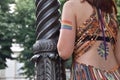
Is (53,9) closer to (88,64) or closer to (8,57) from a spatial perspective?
(88,64)

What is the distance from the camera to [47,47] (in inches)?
98.0

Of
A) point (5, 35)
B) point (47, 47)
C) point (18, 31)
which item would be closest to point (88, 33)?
point (47, 47)

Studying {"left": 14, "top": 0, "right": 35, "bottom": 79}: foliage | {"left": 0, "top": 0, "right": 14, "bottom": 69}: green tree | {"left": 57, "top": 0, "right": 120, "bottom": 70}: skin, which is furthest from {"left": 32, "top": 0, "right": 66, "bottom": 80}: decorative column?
{"left": 14, "top": 0, "right": 35, "bottom": 79}: foliage

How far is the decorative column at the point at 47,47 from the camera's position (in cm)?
247

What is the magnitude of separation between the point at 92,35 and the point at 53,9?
12.3 inches

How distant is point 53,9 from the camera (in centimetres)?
254

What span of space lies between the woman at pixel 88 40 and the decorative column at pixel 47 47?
10 centimetres

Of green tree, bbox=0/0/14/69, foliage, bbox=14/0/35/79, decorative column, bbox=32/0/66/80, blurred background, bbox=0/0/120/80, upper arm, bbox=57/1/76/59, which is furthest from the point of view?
foliage, bbox=14/0/35/79

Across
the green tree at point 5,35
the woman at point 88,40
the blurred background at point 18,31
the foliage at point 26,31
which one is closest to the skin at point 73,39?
the woman at point 88,40

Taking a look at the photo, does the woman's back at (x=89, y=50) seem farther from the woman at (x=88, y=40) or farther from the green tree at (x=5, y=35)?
the green tree at (x=5, y=35)

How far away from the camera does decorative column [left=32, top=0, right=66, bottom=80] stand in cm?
247

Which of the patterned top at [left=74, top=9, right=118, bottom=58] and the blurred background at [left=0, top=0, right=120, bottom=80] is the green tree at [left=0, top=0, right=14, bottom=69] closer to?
the blurred background at [left=0, top=0, right=120, bottom=80]

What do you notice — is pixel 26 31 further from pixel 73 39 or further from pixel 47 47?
pixel 73 39

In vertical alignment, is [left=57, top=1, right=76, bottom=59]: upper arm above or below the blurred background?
below
